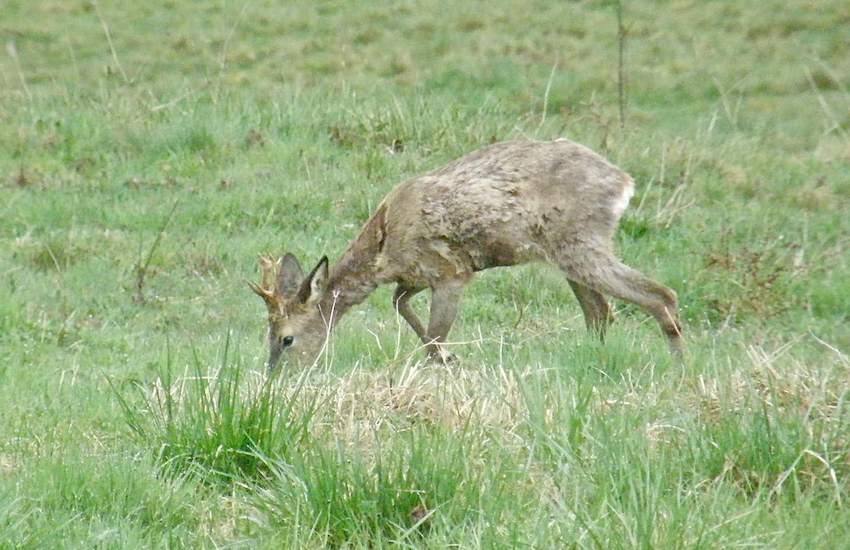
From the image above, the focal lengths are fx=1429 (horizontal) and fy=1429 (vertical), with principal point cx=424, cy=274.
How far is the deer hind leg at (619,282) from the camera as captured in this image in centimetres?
848

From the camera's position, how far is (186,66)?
20750 millimetres

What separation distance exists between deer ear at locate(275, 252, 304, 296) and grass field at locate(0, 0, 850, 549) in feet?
1.68

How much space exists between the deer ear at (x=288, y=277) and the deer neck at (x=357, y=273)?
0.75ft

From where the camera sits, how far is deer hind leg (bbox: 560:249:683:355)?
27.8 feet

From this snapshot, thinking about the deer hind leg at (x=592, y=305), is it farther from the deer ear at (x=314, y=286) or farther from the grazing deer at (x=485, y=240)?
Answer: the deer ear at (x=314, y=286)

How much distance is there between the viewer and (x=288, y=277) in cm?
874

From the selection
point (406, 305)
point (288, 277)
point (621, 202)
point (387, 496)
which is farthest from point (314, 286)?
point (387, 496)

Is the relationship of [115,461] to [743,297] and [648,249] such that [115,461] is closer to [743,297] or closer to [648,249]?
[743,297]

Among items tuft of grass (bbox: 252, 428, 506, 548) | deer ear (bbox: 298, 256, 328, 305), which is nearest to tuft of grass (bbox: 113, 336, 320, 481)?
tuft of grass (bbox: 252, 428, 506, 548)

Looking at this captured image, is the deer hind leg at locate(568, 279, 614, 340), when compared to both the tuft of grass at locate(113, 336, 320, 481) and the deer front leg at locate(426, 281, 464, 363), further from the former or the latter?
the tuft of grass at locate(113, 336, 320, 481)

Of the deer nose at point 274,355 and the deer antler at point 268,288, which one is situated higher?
the deer antler at point 268,288

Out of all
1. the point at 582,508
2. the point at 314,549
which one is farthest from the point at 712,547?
Answer: the point at 314,549

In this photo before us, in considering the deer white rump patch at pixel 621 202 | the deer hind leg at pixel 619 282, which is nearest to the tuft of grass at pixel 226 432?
the deer hind leg at pixel 619 282

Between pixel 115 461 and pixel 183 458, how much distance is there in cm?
29
